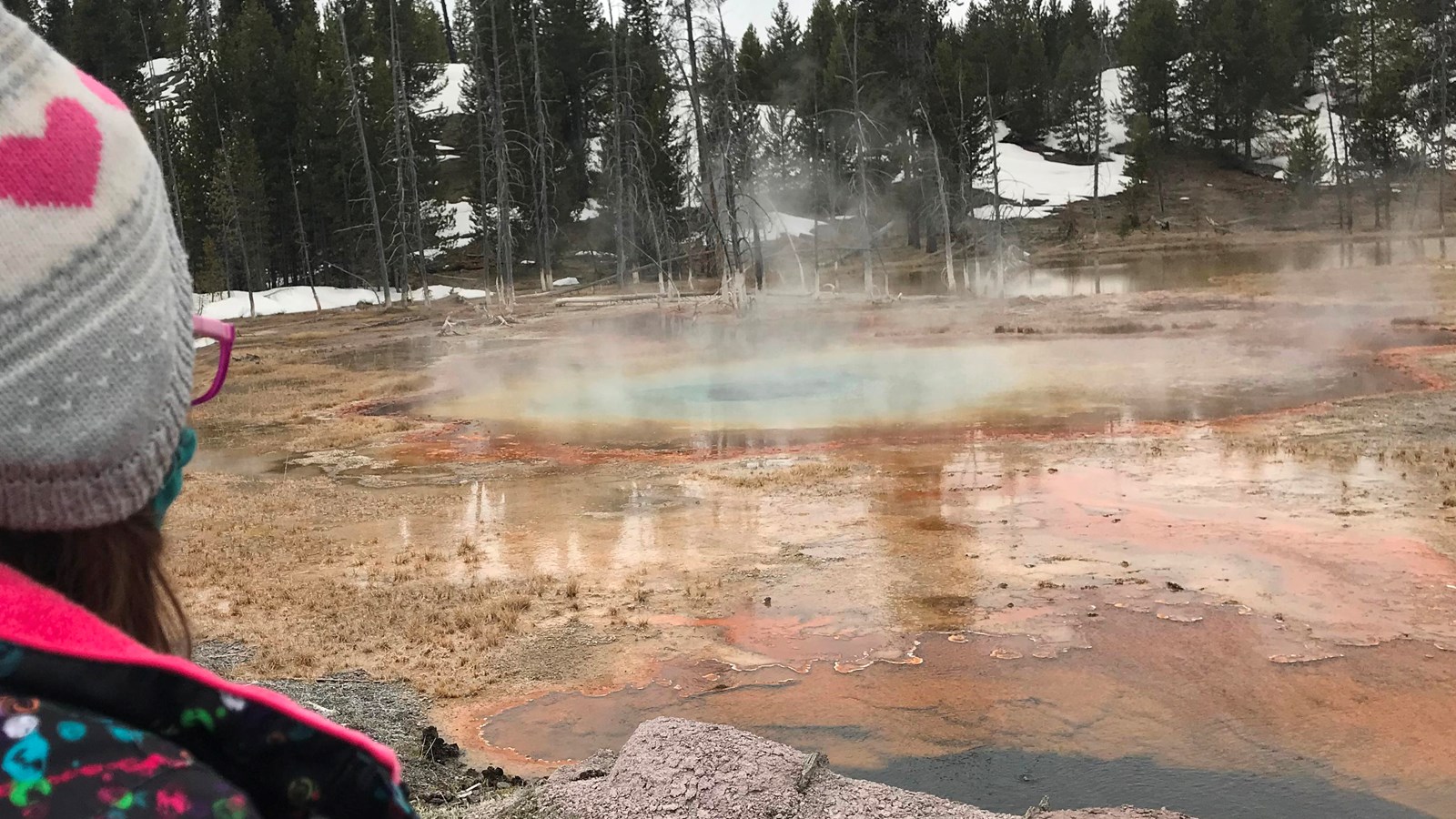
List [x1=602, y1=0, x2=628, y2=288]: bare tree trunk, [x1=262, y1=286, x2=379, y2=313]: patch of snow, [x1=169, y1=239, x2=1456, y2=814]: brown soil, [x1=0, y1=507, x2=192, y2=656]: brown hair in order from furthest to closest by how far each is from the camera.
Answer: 1. [x1=262, y1=286, x2=379, y2=313]: patch of snow
2. [x1=602, y1=0, x2=628, y2=288]: bare tree trunk
3. [x1=169, y1=239, x2=1456, y2=814]: brown soil
4. [x1=0, y1=507, x2=192, y2=656]: brown hair

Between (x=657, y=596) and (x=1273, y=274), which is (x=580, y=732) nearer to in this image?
(x=657, y=596)

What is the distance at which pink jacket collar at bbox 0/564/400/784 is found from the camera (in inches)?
36.7

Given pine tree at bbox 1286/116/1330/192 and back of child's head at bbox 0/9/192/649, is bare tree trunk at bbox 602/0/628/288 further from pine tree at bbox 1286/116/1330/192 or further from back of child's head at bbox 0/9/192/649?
back of child's head at bbox 0/9/192/649

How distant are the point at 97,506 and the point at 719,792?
3874 millimetres

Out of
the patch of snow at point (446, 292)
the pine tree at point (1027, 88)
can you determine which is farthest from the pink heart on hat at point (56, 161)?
the pine tree at point (1027, 88)

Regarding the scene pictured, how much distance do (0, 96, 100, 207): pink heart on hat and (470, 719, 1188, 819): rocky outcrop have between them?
387 centimetres

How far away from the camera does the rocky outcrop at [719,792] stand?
4621mm

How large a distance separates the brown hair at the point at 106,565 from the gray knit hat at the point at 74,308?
1.6 inches

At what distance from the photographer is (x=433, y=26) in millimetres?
62656

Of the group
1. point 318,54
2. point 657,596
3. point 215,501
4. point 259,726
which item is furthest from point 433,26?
point 259,726

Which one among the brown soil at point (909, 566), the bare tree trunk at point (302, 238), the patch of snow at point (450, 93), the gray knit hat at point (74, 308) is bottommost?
the brown soil at point (909, 566)

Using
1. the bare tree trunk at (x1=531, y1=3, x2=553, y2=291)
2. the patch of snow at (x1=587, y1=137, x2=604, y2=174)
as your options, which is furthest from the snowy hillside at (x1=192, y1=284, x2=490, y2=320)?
the patch of snow at (x1=587, y1=137, x2=604, y2=174)

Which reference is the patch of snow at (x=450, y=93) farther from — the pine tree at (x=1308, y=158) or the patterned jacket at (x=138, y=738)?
the patterned jacket at (x=138, y=738)

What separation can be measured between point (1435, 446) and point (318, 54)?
1650 inches
